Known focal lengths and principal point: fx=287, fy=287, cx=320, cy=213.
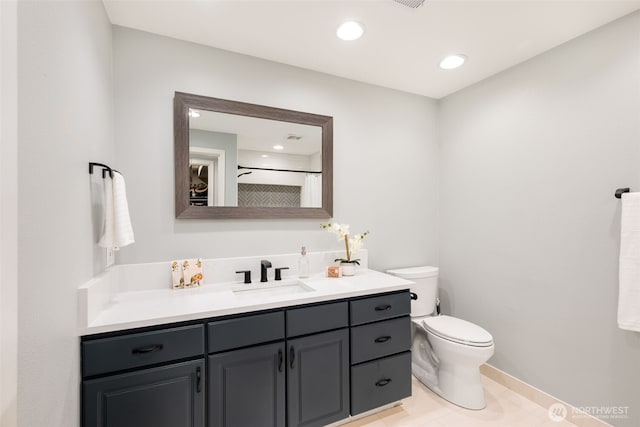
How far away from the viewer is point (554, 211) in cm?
194

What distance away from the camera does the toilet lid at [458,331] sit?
1.90 metres

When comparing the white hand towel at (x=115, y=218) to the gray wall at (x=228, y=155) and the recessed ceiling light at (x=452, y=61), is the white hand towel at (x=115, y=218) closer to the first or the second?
the gray wall at (x=228, y=155)

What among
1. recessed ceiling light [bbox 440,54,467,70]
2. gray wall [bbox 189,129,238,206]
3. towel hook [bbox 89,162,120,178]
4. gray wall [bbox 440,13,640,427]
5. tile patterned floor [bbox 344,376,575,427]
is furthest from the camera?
recessed ceiling light [bbox 440,54,467,70]

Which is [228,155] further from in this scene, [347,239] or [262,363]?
[262,363]

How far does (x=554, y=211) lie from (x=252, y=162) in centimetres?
209

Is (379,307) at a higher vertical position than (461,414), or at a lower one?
higher

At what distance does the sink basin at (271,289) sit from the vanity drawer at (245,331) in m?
0.29

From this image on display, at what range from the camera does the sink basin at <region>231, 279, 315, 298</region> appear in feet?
5.96

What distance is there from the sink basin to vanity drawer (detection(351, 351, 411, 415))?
1.95ft

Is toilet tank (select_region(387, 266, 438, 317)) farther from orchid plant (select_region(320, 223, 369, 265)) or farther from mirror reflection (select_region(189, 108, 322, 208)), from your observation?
mirror reflection (select_region(189, 108, 322, 208))

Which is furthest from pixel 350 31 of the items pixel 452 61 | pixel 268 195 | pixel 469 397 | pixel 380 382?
pixel 469 397

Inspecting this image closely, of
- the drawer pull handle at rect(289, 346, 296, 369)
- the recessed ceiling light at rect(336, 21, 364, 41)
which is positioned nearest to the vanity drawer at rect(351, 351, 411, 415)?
the drawer pull handle at rect(289, 346, 296, 369)
